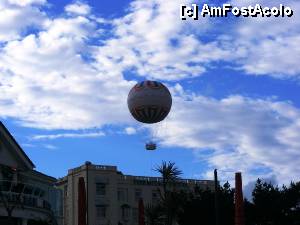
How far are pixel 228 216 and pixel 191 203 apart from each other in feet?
14.0

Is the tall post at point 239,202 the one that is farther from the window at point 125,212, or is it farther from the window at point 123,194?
the window at point 123,194

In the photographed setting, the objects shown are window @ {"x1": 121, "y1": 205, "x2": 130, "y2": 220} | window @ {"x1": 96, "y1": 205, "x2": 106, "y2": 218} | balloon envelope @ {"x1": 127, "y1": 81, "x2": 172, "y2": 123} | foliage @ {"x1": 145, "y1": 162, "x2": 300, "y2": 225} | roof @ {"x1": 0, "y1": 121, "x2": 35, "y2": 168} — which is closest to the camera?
balloon envelope @ {"x1": 127, "y1": 81, "x2": 172, "y2": 123}

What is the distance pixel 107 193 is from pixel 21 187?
166 ft

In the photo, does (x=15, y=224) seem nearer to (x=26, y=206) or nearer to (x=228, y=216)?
→ (x=26, y=206)

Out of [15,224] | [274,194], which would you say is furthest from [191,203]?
[15,224]

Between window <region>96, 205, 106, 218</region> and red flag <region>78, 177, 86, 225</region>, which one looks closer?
red flag <region>78, 177, 86, 225</region>

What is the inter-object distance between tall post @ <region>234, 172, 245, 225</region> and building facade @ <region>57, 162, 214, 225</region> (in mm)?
53742

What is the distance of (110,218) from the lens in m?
101

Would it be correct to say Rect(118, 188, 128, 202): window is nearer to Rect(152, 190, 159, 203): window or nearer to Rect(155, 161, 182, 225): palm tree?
Rect(152, 190, 159, 203): window

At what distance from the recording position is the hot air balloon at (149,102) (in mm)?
30719

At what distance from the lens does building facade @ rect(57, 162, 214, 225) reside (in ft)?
328

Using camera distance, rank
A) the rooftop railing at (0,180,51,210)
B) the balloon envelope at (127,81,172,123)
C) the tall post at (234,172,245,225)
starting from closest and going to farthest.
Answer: the balloon envelope at (127,81,172,123)
the tall post at (234,172,245,225)
the rooftop railing at (0,180,51,210)

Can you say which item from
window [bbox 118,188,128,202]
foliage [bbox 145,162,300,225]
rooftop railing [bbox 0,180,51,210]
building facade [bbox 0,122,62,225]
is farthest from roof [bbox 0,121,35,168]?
window [bbox 118,188,128,202]

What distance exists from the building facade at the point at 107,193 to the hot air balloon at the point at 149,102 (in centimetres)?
6476
